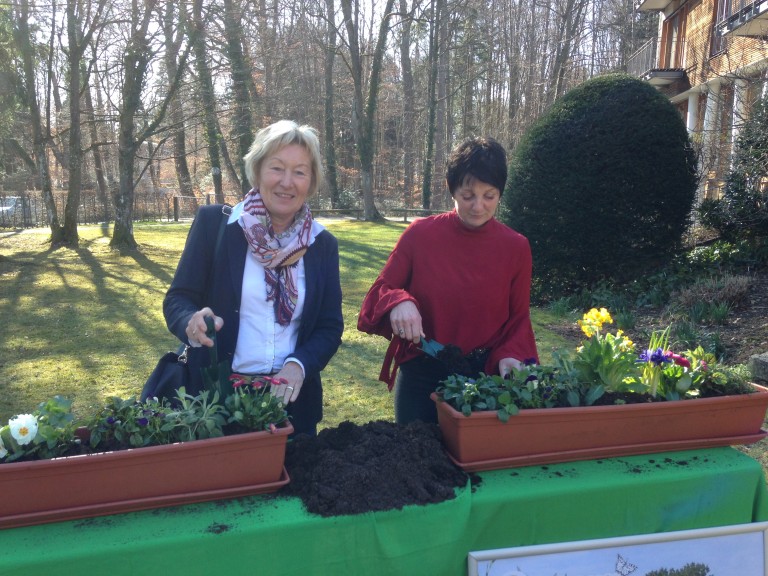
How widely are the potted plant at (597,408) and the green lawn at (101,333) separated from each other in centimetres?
258

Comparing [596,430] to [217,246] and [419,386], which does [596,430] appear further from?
[217,246]

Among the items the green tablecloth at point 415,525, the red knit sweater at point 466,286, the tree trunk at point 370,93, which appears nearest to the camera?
the green tablecloth at point 415,525

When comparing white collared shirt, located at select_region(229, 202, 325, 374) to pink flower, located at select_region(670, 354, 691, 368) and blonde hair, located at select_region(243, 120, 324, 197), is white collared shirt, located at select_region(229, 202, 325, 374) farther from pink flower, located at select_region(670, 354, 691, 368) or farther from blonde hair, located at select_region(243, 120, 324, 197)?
pink flower, located at select_region(670, 354, 691, 368)

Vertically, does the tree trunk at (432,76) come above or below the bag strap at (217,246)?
above

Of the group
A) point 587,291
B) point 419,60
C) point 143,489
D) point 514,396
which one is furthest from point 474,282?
point 419,60

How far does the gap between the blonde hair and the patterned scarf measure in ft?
0.35

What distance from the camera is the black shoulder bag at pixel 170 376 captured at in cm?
202

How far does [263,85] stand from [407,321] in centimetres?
2645

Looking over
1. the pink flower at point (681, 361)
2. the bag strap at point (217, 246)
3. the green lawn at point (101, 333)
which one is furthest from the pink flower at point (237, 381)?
the green lawn at point (101, 333)

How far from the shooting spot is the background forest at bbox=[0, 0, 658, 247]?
13.9 m

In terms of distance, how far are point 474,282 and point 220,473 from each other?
1.12 meters

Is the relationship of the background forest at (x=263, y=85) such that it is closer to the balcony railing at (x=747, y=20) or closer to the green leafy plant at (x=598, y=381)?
the balcony railing at (x=747, y=20)

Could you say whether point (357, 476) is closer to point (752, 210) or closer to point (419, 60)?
point (752, 210)

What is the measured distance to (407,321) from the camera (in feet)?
6.66
